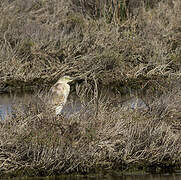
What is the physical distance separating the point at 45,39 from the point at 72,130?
7.97m

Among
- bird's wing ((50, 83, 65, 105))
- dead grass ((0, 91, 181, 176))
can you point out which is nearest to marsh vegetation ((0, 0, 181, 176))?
dead grass ((0, 91, 181, 176))

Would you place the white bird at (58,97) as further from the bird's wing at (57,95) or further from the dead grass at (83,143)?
the dead grass at (83,143)

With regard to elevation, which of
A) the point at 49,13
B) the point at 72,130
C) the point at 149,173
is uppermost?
the point at 72,130

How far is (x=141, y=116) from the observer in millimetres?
10656

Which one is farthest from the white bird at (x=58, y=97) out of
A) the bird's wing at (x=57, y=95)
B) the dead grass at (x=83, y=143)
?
the dead grass at (x=83, y=143)

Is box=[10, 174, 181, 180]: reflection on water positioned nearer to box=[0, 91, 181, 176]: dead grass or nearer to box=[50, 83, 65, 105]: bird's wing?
box=[0, 91, 181, 176]: dead grass

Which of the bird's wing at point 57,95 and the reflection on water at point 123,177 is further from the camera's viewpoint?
the bird's wing at point 57,95

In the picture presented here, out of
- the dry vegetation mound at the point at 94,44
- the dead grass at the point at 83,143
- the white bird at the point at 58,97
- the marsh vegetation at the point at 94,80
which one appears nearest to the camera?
the dead grass at the point at 83,143

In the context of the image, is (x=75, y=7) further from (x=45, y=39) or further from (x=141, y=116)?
(x=141, y=116)

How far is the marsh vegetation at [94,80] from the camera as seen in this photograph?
9.44 m

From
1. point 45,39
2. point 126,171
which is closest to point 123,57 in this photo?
point 45,39

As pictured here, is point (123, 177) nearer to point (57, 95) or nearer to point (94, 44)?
point (57, 95)

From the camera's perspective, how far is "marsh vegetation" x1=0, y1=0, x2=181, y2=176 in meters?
9.44

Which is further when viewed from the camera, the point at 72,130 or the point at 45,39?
the point at 45,39
